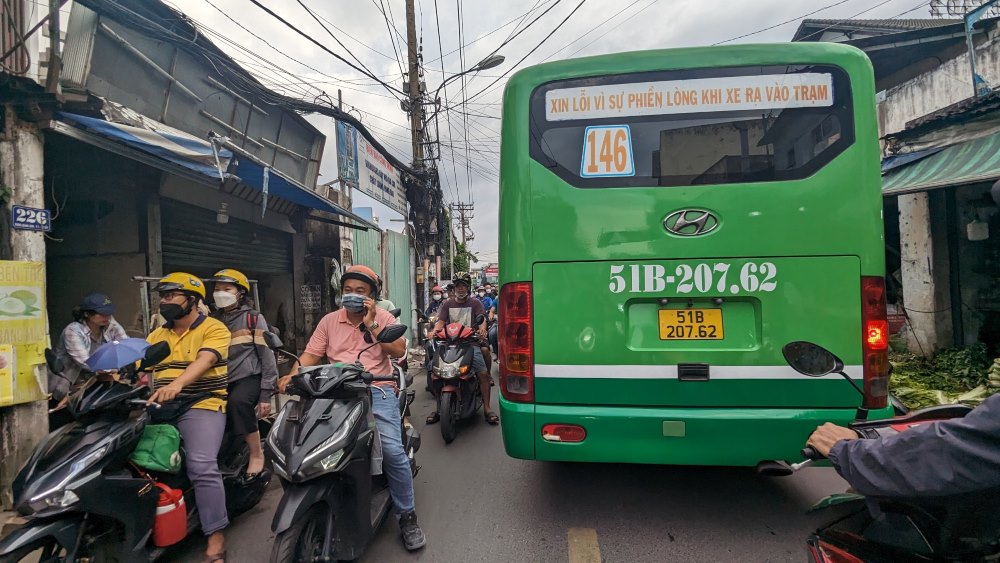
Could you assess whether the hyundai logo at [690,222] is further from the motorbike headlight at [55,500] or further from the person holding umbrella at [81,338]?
the person holding umbrella at [81,338]

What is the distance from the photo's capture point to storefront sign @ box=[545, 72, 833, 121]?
2.44m

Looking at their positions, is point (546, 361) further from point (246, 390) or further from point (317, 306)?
point (317, 306)

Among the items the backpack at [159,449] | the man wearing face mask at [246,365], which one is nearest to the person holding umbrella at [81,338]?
the man wearing face mask at [246,365]

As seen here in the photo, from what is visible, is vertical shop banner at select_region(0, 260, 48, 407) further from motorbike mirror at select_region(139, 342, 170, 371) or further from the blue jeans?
the blue jeans

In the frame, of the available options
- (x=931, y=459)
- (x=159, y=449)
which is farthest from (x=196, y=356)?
(x=931, y=459)

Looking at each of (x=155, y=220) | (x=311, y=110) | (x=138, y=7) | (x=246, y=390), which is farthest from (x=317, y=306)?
(x=246, y=390)

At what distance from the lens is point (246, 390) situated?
122 inches

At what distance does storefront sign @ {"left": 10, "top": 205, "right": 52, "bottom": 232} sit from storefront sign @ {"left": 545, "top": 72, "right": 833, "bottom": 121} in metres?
3.75

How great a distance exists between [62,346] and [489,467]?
364 cm

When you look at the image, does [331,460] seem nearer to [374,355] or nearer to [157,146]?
[374,355]

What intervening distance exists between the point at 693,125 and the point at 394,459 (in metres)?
2.45

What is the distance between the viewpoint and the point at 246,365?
10.4 feet

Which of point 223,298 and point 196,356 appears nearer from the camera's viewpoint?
point 196,356

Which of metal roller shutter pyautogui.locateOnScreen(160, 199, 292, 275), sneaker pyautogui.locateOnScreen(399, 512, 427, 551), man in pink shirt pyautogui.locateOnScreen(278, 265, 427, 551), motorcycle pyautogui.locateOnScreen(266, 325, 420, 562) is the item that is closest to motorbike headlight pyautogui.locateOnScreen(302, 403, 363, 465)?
motorcycle pyautogui.locateOnScreen(266, 325, 420, 562)
